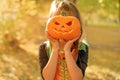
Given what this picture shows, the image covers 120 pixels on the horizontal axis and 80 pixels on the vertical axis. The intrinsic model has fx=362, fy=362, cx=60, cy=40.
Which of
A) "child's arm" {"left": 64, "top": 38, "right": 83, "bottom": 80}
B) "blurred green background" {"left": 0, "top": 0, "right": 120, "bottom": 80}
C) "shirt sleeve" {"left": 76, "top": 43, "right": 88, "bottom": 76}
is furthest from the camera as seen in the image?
"blurred green background" {"left": 0, "top": 0, "right": 120, "bottom": 80}

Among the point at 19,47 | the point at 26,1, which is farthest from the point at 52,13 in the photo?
the point at 19,47

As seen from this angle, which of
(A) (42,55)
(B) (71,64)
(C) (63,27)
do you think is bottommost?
(B) (71,64)

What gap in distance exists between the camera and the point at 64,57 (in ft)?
10.6

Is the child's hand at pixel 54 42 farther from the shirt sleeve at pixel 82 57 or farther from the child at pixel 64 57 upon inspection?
the shirt sleeve at pixel 82 57

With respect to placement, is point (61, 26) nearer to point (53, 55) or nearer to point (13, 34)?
point (53, 55)

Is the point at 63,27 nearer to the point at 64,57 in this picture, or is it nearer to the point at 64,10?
the point at 64,10

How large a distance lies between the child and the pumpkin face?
0.12 ft

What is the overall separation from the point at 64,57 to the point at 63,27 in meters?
0.27

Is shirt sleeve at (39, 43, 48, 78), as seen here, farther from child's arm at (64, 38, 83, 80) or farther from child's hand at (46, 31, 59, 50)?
child's arm at (64, 38, 83, 80)

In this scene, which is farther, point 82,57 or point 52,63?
point 82,57

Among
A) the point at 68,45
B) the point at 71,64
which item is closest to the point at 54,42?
the point at 68,45

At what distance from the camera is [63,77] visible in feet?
10.5

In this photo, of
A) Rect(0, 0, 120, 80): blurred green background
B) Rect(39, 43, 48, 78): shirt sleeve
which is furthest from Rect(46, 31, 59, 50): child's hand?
Rect(0, 0, 120, 80): blurred green background

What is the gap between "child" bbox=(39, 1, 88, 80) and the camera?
3.12 metres
